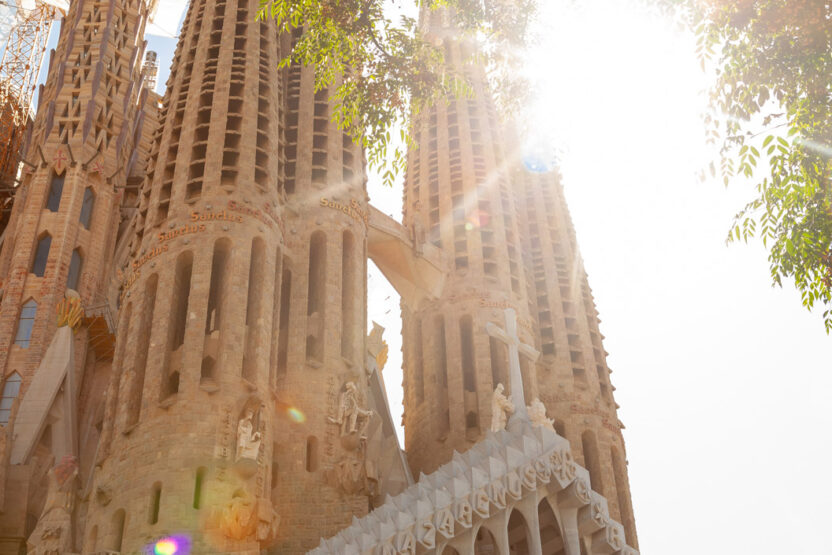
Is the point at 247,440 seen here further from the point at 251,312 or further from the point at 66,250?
the point at 66,250

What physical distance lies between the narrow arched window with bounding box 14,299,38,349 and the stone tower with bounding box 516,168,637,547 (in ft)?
63.1

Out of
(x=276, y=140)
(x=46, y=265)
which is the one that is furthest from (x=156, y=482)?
(x=46, y=265)

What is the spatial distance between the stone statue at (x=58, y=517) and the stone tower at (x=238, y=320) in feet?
2.38

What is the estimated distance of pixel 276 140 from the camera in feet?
102

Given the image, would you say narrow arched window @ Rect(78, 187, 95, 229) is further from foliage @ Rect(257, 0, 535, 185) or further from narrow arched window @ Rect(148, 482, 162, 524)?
foliage @ Rect(257, 0, 535, 185)

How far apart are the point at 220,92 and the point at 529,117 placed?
18678mm

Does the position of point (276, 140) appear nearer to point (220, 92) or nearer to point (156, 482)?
point (220, 92)

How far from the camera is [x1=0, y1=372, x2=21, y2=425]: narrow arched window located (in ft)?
103

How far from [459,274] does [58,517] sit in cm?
1990

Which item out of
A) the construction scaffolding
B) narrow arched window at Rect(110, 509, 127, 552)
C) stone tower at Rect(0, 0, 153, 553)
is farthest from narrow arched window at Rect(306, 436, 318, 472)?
the construction scaffolding

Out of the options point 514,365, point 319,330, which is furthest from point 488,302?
point 514,365

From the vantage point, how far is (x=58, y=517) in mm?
23312

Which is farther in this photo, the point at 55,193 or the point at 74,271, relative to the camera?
the point at 55,193

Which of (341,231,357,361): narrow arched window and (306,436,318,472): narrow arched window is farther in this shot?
(341,231,357,361): narrow arched window
